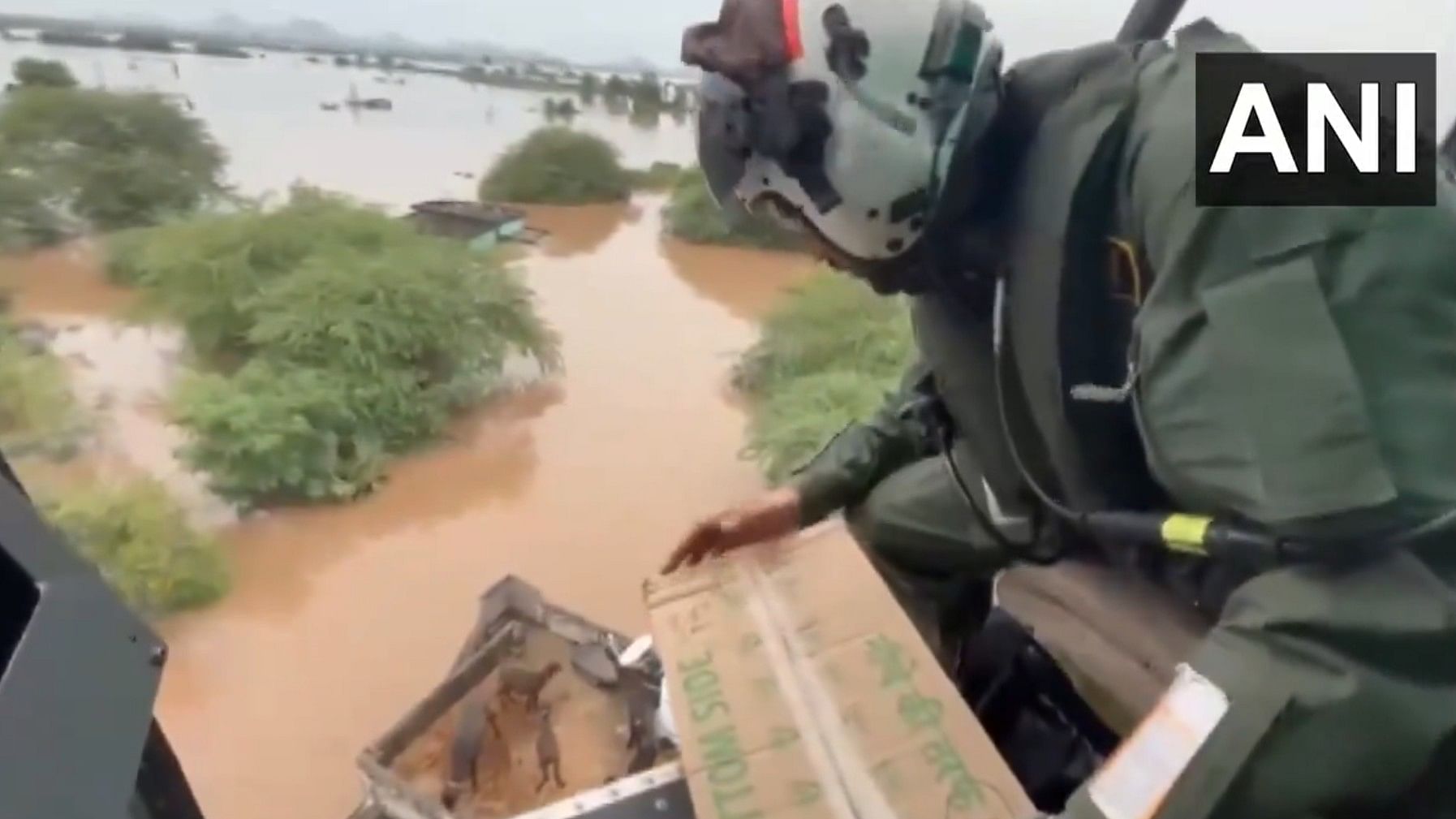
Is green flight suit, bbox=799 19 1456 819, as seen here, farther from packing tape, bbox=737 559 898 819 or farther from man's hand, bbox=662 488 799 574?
man's hand, bbox=662 488 799 574

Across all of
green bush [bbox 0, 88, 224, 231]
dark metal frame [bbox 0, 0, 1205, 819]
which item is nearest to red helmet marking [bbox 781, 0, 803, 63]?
dark metal frame [bbox 0, 0, 1205, 819]

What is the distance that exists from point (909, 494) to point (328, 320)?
4.91 feet

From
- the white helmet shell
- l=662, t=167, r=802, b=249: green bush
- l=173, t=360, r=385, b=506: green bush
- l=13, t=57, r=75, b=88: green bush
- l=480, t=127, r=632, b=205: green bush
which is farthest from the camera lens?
l=480, t=127, r=632, b=205: green bush

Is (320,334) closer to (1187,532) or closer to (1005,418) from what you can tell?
(1005,418)

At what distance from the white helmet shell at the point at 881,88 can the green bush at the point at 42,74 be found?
8.52ft

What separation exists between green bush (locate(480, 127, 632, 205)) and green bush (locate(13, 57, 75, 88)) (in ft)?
3.23

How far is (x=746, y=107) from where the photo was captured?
1.09 m

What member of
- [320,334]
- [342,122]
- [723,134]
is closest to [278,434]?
[320,334]

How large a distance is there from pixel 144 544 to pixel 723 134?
1.43 m

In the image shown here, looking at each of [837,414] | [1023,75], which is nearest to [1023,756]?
[1023,75]

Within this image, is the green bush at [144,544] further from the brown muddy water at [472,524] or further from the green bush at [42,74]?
the green bush at [42,74]

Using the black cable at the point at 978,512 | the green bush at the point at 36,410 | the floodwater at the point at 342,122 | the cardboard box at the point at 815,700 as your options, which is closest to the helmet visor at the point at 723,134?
the cardboard box at the point at 815,700

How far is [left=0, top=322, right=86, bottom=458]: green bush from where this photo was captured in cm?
237

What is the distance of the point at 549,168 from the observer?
3588 millimetres
